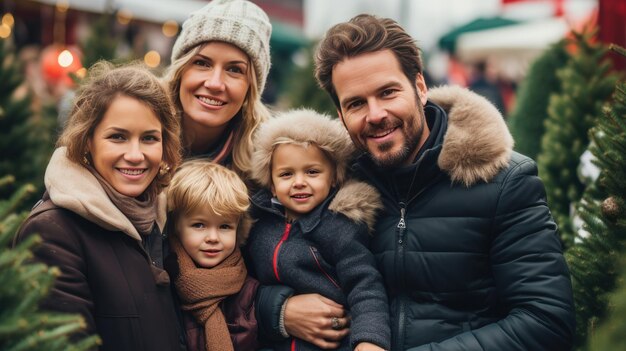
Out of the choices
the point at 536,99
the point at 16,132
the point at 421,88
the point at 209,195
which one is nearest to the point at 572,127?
the point at 536,99

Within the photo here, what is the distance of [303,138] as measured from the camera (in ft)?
11.7

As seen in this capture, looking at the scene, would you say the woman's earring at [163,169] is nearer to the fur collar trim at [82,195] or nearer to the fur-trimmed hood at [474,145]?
the fur collar trim at [82,195]

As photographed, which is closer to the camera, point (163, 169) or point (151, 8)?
point (163, 169)

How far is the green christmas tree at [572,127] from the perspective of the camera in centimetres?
482

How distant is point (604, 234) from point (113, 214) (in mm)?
2261

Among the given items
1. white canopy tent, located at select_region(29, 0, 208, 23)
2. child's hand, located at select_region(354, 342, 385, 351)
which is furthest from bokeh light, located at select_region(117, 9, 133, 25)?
child's hand, located at select_region(354, 342, 385, 351)

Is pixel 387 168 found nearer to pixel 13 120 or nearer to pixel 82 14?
pixel 13 120

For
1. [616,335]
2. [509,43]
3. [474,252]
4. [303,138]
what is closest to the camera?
[616,335]

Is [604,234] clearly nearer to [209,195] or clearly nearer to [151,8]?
[209,195]

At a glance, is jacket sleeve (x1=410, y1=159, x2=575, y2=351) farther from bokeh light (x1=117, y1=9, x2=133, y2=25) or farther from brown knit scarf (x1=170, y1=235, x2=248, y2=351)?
bokeh light (x1=117, y1=9, x2=133, y2=25)

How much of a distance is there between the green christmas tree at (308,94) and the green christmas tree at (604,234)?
6704 mm

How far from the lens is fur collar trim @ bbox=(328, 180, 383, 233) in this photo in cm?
326

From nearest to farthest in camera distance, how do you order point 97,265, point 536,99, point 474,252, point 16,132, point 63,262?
point 63,262 → point 97,265 → point 474,252 → point 16,132 → point 536,99

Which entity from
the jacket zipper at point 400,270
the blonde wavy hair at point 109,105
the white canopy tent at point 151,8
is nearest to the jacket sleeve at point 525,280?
the jacket zipper at point 400,270
